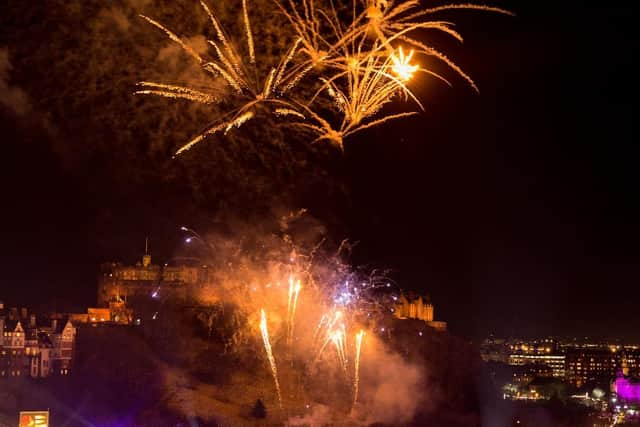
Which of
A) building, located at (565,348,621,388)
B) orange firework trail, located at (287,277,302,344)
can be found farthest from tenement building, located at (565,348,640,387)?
orange firework trail, located at (287,277,302,344)

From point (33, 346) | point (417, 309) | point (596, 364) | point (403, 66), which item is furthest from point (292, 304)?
point (596, 364)

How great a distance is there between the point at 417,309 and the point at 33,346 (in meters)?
19.9

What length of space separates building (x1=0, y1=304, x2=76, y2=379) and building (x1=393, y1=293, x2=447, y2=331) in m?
15.7

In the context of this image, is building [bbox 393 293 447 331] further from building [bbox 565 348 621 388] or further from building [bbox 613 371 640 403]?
building [bbox 565 348 621 388]

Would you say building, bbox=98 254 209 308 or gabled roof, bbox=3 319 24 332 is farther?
building, bbox=98 254 209 308

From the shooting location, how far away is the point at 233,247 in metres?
22.3

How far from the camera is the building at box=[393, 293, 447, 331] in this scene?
35938 mm

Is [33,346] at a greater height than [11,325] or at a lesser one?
lesser

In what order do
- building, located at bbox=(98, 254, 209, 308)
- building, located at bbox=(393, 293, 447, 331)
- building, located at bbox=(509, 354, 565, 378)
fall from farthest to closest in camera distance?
building, located at bbox=(509, 354, 565, 378), building, located at bbox=(393, 293, 447, 331), building, located at bbox=(98, 254, 209, 308)

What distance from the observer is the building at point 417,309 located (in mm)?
35938

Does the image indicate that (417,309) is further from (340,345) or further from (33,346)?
(33,346)

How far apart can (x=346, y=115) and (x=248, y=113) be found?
1.13m

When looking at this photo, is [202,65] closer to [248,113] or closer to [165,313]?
[248,113]

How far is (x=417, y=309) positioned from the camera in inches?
1491
